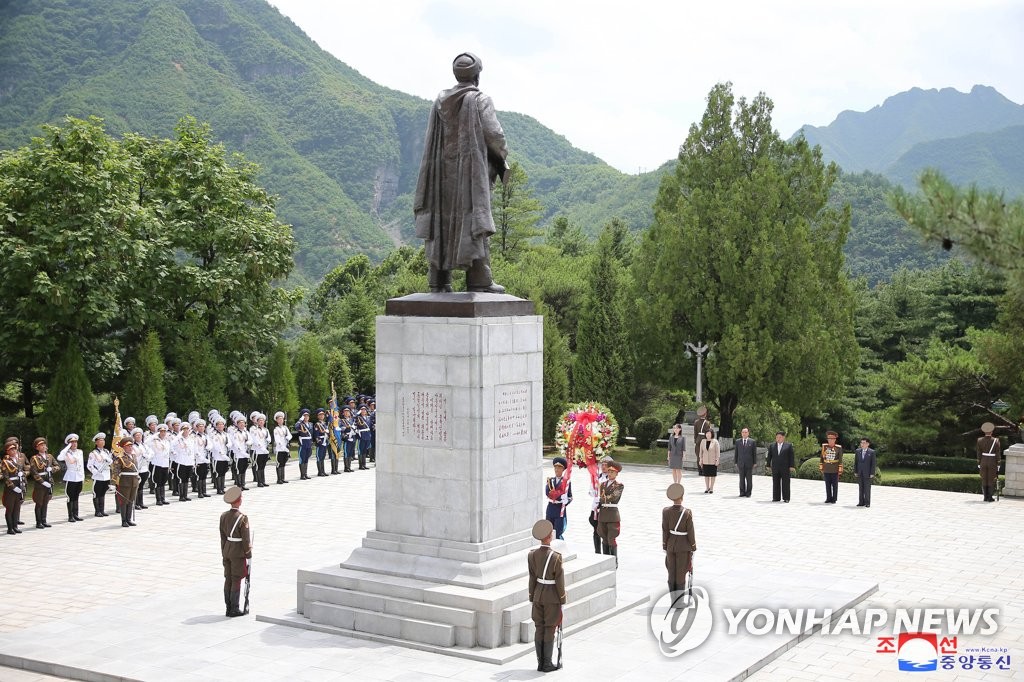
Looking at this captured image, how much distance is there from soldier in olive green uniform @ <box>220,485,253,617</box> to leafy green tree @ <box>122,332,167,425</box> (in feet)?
48.3

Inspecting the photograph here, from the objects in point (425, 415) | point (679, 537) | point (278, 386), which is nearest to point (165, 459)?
point (278, 386)

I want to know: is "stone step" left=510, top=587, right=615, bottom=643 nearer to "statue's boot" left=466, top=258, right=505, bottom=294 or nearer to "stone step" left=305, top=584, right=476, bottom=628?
"stone step" left=305, top=584, right=476, bottom=628

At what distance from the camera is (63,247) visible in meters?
23.7

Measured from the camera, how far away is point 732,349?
25094mm

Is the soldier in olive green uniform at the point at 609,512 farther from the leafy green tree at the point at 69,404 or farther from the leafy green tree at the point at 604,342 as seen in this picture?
the leafy green tree at the point at 69,404

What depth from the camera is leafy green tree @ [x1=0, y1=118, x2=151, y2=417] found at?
23.4 m

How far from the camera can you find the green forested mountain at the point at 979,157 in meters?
104

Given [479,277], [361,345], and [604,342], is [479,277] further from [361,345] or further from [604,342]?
[361,345]

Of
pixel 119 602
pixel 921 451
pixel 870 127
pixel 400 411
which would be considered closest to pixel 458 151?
pixel 400 411

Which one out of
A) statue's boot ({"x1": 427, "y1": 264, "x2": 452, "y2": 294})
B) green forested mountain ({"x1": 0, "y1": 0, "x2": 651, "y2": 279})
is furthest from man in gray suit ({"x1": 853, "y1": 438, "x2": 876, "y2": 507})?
green forested mountain ({"x1": 0, "y1": 0, "x2": 651, "y2": 279})

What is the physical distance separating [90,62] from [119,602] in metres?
62.5

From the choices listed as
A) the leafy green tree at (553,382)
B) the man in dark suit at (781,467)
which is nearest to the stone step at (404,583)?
the man in dark suit at (781,467)

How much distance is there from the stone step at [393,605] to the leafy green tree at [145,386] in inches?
607

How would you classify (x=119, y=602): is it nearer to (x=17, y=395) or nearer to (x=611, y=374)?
(x=611, y=374)
